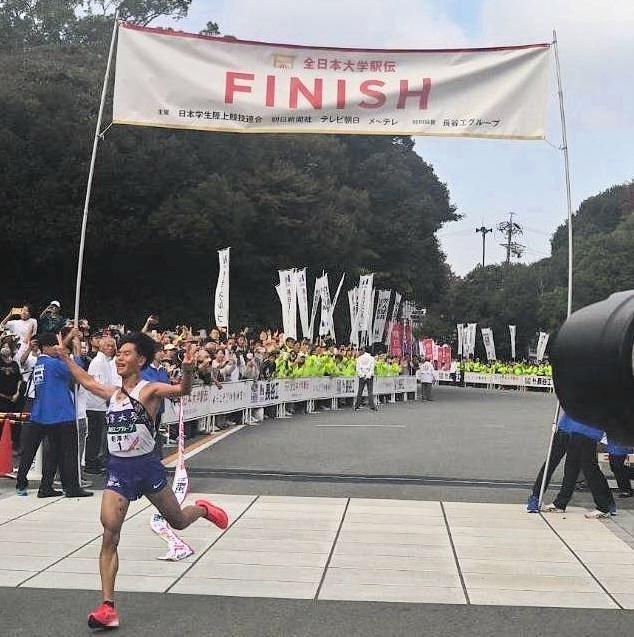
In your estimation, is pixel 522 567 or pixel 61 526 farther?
pixel 61 526

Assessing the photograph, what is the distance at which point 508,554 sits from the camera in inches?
291

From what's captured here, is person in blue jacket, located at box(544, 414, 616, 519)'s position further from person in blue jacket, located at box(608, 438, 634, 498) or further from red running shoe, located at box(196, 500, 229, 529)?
red running shoe, located at box(196, 500, 229, 529)

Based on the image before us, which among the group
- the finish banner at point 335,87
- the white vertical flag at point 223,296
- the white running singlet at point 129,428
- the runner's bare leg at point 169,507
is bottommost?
the runner's bare leg at point 169,507

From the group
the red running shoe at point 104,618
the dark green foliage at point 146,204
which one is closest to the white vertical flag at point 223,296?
the dark green foliage at point 146,204

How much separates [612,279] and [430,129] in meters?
54.3

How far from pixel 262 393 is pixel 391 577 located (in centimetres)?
1366

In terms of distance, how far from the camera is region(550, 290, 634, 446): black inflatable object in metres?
1.54

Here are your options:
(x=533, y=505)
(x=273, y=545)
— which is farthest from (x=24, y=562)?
(x=533, y=505)

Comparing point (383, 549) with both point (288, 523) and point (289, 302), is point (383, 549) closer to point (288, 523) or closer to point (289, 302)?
point (288, 523)

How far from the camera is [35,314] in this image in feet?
110

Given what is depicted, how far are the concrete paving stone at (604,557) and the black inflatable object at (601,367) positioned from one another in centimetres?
591

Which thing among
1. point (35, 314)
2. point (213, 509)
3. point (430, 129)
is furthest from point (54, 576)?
point (35, 314)

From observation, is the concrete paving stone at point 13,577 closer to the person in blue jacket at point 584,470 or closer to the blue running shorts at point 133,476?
the blue running shorts at point 133,476

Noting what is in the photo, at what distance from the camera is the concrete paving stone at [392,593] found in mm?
5930
